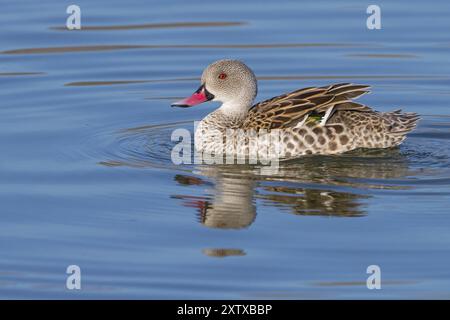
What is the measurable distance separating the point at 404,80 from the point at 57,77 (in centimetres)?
424

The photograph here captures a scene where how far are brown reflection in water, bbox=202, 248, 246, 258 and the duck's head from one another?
3262 millimetres

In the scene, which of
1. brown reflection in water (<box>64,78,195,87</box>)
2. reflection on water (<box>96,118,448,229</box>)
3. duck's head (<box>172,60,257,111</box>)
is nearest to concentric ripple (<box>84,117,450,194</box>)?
reflection on water (<box>96,118,448,229</box>)

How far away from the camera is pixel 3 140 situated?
1286 centimetres

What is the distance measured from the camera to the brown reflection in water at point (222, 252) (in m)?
9.49

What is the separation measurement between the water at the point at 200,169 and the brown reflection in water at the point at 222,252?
15 mm

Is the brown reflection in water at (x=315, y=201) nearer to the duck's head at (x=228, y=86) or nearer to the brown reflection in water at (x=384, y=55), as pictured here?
the duck's head at (x=228, y=86)

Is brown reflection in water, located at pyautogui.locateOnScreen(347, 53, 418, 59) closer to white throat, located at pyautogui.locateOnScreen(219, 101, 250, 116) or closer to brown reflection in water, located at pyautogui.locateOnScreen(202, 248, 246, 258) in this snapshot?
white throat, located at pyautogui.locateOnScreen(219, 101, 250, 116)

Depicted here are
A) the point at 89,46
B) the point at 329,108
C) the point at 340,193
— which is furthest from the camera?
the point at 89,46

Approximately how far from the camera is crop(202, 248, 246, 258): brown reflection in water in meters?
9.49

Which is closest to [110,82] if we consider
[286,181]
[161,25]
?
[161,25]

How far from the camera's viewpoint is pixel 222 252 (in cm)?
955

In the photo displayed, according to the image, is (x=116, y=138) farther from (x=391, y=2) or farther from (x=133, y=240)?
(x=391, y=2)

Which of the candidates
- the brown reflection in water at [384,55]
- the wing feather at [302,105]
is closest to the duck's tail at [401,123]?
the wing feather at [302,105]

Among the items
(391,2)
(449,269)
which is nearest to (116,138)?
(449,269)
